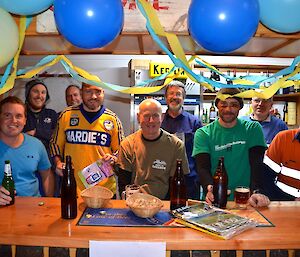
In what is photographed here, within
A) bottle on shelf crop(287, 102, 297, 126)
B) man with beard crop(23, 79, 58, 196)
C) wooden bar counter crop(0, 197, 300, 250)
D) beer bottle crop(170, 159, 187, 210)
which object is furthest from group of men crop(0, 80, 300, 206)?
bottle on shelf crop(287, 102, 297, 126)

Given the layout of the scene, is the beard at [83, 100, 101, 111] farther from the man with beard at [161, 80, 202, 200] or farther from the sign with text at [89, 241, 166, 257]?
the sign with text at [89, 241, 166, 257]

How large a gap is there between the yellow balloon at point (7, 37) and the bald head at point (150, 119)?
1.02 metres

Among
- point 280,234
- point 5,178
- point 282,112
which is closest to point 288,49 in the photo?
point 280,234

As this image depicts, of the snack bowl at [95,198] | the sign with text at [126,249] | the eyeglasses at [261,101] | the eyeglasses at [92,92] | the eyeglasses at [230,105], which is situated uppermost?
the eyeglasses at [92,92]

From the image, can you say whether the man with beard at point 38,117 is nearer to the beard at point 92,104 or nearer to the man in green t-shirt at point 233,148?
the beard at point 92,104

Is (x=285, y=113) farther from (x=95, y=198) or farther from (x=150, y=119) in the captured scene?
(x=95, y=198)

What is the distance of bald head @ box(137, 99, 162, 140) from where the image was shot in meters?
2.39

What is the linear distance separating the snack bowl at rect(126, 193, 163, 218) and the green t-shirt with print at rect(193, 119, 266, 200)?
0.74 metres

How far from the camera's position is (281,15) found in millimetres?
1504

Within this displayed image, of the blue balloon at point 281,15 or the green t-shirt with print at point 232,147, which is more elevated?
the blue balloon at point 281,15

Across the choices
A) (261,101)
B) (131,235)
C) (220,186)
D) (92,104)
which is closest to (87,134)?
(92,104)

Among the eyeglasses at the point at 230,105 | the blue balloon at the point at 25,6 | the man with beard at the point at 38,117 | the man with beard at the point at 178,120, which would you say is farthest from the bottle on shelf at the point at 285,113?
the blue balloon at the point at 25,6

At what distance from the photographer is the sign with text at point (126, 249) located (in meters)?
1.44

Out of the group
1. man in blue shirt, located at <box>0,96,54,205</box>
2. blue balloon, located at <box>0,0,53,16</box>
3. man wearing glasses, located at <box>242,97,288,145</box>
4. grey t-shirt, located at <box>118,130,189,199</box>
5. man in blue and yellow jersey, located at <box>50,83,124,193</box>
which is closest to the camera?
blue balloon, located at <box>0,0,53,16</box>
